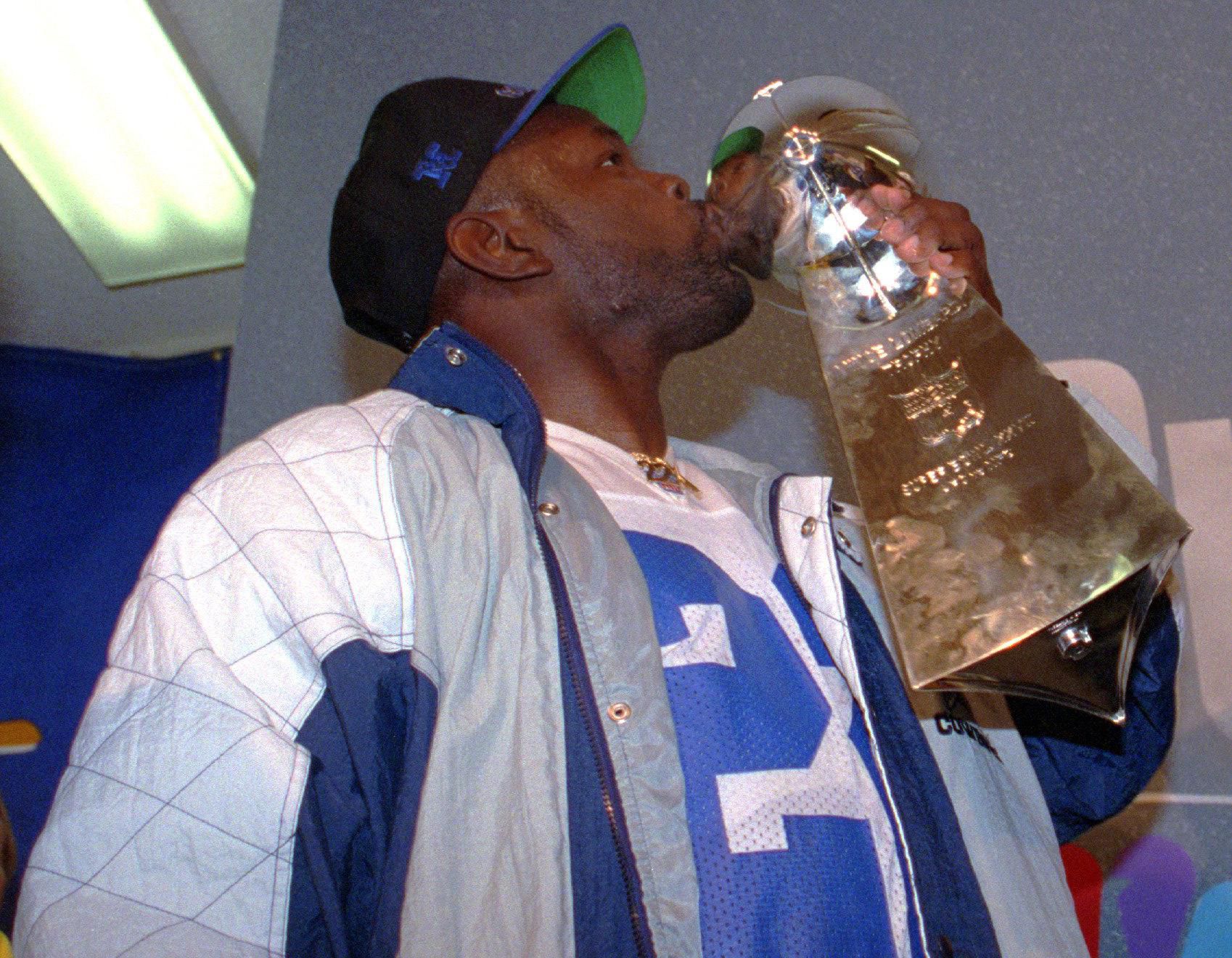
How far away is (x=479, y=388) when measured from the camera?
89 cm

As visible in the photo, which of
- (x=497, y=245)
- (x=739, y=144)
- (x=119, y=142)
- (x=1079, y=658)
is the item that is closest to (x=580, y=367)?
(x=497, y=245)

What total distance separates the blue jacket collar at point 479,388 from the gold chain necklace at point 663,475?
6.8 inches

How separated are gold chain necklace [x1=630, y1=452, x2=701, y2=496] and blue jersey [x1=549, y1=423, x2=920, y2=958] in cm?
6

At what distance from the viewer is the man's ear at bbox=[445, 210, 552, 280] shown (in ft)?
3.60

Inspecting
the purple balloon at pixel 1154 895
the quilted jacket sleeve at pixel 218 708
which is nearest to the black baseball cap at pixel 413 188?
the quilted jacket sleeve at pixel 218 708

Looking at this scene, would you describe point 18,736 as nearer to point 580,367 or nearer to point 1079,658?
point 580,367

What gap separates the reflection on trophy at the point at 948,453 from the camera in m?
0.78

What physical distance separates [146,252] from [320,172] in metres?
0.64

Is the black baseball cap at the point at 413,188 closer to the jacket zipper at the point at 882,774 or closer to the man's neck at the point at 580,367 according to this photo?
the man's neck at the point at 580,367

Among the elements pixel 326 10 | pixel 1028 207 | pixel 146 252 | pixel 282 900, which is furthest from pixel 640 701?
pixel 146 252

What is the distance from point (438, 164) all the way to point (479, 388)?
32 cm

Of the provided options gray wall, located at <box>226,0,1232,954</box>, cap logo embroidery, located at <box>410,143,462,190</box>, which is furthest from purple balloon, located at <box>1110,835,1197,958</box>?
cap logo embroidery, located at <box>410,143,462,190</box>

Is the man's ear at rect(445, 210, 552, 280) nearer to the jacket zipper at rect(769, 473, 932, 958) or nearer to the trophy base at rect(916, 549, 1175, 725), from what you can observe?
the jacket zipper at rect(769, 473, 932, 958)

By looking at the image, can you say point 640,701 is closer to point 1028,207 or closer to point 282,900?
point 282,900
